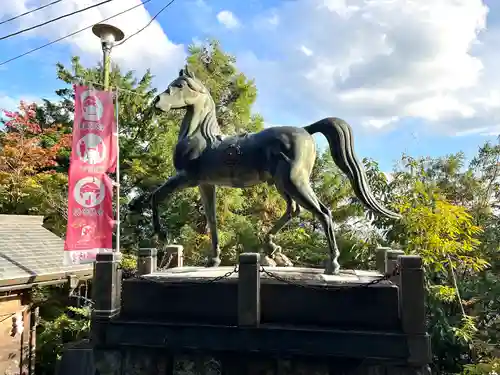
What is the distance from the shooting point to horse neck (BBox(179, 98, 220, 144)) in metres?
4.44

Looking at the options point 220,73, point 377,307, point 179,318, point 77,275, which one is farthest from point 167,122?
point 377,307

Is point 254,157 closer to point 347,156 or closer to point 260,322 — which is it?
point 347,156

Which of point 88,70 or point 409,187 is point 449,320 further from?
point 88,70

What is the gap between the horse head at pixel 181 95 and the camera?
4.29m

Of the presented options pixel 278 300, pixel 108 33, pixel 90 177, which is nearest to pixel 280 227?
pixel 278 300

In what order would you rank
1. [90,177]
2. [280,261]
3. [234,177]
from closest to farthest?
[234,177] → [280,261] → [90,177]

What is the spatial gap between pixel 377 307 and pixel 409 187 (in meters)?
5.07

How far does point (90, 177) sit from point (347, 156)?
16.9ft

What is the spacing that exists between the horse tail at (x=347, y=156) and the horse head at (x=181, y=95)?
149 centimetres

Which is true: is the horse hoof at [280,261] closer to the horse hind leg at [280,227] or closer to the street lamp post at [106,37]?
the horse hind leg at [280,227]

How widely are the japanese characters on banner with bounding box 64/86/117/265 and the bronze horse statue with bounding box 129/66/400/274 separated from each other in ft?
10.3

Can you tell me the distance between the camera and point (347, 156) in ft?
13.5

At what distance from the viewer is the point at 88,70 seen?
1384 centimetres

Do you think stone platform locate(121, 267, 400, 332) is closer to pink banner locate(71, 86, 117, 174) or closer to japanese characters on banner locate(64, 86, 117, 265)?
japanese characters on banner locate(64, 86, 117, 265)
